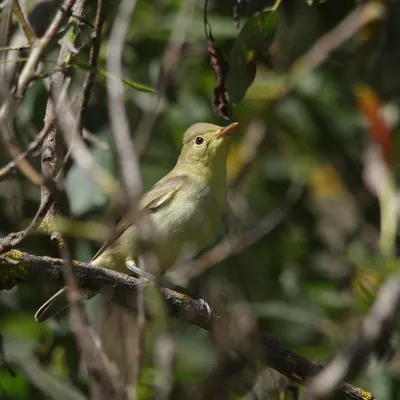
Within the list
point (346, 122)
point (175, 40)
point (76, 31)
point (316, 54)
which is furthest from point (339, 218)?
point (76, 31)

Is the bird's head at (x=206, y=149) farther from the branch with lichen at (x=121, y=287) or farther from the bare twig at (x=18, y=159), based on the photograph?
the bare twig at (x=18, y=159)

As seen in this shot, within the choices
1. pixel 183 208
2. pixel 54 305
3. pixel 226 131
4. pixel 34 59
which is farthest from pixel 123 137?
pixel 226 131

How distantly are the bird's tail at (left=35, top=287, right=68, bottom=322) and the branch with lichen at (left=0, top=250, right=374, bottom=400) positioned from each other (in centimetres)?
83

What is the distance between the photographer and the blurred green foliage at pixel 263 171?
444 centimetres

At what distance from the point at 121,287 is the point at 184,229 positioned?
4.69 feet

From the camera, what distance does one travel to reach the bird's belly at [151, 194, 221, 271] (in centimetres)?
453

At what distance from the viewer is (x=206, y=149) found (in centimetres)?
521

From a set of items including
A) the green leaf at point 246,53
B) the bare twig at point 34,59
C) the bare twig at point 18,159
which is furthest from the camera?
the green leaf at point 246,53

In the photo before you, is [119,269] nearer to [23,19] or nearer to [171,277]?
[171,277]

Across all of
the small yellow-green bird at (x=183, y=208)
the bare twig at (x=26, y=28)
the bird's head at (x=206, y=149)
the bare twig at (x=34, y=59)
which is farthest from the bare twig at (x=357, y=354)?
the bird's head at (x=206, y=149)

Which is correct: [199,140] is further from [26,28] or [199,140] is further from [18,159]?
[18,159]

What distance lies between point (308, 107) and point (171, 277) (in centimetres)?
173

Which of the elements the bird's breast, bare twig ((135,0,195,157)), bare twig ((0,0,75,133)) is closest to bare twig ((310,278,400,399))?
bare twig ((0,0,75,133))

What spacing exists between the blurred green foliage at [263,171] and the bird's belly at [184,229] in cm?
34
